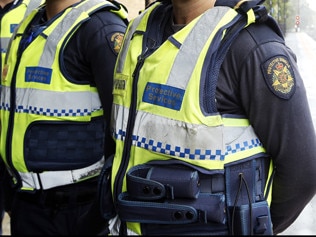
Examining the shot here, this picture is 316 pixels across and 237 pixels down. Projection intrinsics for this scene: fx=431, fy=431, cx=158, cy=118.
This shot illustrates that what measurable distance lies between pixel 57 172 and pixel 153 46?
706 mm

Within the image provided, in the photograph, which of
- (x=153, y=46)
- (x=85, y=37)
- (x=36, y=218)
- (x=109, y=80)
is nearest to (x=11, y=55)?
(x=85, y=37)

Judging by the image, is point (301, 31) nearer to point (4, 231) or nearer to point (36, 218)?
point (36, 218)

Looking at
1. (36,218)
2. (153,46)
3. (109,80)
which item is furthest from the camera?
(36,218)

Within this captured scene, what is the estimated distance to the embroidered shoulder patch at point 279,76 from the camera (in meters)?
1.20

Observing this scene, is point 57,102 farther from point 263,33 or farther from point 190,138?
point 263,33

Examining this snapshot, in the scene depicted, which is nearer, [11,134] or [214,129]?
[214,129]

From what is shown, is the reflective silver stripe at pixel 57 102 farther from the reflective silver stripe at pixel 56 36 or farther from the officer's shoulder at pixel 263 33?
the officer's shoulder at pixel 263 33

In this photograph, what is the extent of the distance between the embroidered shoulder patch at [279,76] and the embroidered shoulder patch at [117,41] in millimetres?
684

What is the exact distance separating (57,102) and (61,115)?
5 centimetres

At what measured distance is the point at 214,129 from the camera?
46.0 inches

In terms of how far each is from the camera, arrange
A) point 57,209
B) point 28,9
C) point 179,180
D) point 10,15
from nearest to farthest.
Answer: point 179,180 < point 57,209 < point 28,9 < point 10,15

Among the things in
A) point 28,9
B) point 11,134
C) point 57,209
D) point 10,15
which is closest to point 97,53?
point 11,134

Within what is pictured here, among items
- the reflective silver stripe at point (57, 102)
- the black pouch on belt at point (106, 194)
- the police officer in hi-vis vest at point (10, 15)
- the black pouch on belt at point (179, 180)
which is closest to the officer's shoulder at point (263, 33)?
the black pouch on belt at point (179, 180)

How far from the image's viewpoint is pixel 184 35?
49.2 inches
